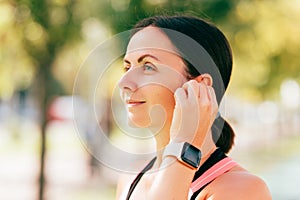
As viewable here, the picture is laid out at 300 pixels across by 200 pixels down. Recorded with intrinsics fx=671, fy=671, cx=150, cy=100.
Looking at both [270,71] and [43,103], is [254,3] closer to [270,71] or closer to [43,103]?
[270,71]

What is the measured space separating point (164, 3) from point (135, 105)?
4.26 m

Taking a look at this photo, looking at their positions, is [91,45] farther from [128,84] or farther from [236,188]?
[236,188]

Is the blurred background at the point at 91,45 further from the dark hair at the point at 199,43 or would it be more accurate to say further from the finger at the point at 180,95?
the finger at the point at 180,95

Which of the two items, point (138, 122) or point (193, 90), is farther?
point (138, 122)

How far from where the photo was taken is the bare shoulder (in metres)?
1.82

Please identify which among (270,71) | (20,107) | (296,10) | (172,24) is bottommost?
(20,107)

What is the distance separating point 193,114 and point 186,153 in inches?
4.1

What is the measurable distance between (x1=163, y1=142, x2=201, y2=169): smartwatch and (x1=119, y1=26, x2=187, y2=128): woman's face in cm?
22

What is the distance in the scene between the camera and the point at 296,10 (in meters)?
7.71

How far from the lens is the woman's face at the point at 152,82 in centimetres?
194

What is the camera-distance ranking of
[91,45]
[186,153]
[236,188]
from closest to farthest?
[186,153]
[236,188]
[91,45]

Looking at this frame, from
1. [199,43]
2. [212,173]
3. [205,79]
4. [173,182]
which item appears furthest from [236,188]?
[199,43]

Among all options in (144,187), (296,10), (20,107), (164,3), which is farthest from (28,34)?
(20,107)

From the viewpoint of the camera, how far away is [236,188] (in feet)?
6.00
